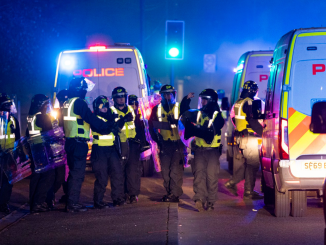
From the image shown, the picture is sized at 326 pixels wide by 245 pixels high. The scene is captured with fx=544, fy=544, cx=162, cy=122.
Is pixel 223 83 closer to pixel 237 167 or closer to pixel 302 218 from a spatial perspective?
pixel 237 167

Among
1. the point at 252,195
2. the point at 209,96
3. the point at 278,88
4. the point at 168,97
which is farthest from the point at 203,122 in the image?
the point at 252,195

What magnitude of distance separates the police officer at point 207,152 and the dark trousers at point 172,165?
2.11ft

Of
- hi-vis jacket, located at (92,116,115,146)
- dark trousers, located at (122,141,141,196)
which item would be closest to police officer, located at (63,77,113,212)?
hi-vis jacket, located at (92,116,115,146)

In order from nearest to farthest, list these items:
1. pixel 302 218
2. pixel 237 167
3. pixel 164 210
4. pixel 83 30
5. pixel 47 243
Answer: pixel 47 243 < pixel 302 218 < pixel 164 210 < pixel 237 167 < pixel 83 30

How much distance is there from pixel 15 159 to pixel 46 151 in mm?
495

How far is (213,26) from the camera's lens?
2023cm

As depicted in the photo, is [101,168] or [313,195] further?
[101,168]

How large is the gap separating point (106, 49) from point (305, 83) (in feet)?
18.5

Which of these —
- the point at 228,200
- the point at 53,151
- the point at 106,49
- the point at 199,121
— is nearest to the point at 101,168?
the point at 53,151

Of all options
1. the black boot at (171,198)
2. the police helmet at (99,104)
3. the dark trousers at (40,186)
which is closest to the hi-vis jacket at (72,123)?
the police helmet at (99,104)

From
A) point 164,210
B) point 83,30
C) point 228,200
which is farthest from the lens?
point 83,30

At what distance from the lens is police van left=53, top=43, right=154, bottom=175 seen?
1097 centimetres

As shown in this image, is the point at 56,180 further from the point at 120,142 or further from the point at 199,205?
the point at 199,205

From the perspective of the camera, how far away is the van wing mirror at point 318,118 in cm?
627
